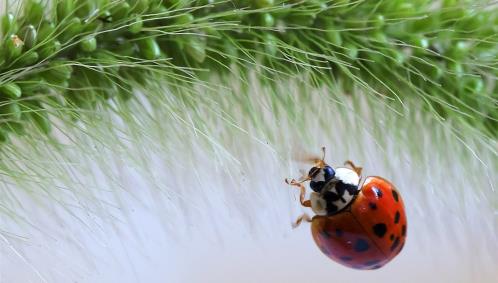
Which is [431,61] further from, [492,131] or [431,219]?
[431,219]

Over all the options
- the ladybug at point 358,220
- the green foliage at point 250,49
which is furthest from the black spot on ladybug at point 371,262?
the green foliage at point 250,49

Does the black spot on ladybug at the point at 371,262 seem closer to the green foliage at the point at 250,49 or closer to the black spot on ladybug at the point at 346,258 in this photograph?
the black spot on ladybug at the point at 346,258

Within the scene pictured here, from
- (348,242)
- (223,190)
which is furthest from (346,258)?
(223,190)

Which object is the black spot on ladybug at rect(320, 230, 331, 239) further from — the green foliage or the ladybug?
the green foliage

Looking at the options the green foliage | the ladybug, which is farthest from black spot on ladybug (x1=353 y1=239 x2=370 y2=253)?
the green foliage

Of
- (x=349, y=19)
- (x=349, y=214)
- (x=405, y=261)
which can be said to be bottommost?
(x=405, y=261)

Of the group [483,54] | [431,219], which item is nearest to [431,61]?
[483,54]

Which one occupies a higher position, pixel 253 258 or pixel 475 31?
pixel 475 31
